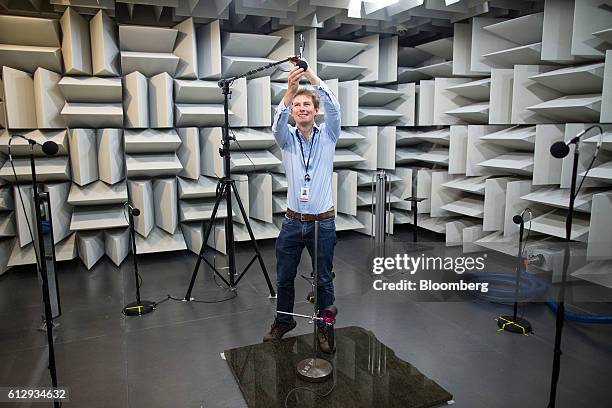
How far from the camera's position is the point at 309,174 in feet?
8.79

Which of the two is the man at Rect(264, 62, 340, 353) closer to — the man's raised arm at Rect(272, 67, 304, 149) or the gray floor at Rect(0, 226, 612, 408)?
the man's raised arm at Rect(272, 67, 304, 149)

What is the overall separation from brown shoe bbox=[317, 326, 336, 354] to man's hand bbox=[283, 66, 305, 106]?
4.60 feet

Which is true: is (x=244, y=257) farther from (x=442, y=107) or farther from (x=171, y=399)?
(x=442, y=107)

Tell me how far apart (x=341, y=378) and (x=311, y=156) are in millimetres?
1314

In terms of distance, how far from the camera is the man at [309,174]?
262 centimetres

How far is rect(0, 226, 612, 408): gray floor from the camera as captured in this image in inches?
96.3

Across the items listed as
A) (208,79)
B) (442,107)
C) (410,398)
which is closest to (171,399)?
(410,398)

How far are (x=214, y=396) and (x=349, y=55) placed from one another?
448 cm

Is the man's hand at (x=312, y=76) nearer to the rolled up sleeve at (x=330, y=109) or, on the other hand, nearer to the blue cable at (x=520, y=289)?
the rolled up sleeve at (x=330, y=109)

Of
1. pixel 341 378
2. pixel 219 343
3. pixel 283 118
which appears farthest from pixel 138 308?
pixel 283 118

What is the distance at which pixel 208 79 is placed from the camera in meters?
4.88

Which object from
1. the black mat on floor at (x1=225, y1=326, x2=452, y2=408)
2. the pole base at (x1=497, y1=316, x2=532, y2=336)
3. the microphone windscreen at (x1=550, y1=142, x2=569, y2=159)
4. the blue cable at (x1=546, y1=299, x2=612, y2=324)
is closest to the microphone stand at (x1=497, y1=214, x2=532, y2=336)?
the pole base at (x1=497, y1=316, x2=532, y2=336)

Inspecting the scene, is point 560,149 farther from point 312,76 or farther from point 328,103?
point 312,76

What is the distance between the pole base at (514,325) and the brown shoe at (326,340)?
135 cm
